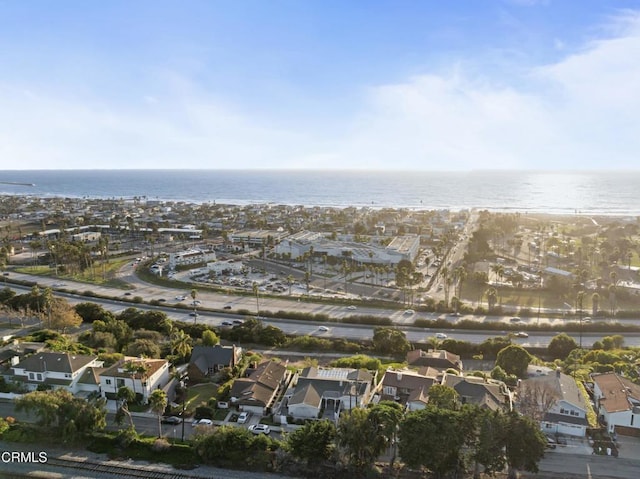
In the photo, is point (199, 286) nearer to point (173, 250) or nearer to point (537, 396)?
point (173, 250)

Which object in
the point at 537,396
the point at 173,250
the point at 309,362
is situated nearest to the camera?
the point at 537,396

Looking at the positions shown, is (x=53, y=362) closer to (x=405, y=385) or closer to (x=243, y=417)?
(x=243, y=417)

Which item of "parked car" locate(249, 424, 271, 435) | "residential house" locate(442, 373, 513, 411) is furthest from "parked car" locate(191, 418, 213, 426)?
"residential house" locate(442, 373, 513, 411)

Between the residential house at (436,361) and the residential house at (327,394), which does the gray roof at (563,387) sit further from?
the residential house at (327,394)

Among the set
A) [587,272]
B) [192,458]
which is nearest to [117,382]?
[192,458]

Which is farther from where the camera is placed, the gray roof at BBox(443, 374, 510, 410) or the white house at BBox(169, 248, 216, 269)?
the white house at BBox(169, 248, 216, 269)

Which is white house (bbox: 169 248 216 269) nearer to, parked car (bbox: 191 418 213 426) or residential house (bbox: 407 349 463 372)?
residential house (bbox: 407 349 463 372)
